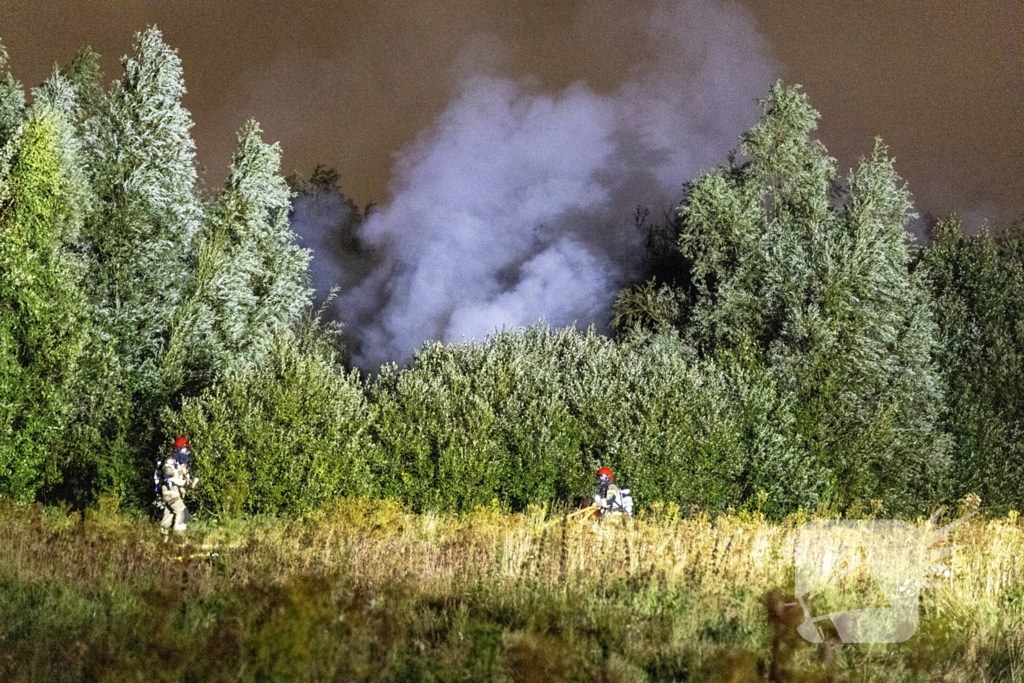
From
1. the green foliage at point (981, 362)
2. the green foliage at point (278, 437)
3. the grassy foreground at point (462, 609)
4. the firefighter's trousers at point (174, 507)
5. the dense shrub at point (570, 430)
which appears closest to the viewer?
the grassy foreground at point (462, 609)

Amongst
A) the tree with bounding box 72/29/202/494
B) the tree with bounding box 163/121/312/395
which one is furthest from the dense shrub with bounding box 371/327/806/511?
the tree with bounding box 72/29/202/494

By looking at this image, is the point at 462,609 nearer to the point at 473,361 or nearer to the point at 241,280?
the point at 473,361

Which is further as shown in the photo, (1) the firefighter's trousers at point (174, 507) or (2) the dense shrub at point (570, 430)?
(2) the dense shrub at point (570, 430)

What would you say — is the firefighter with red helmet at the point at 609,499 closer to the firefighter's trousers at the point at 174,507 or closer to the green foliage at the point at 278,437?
the green foliage at the point at 278,437

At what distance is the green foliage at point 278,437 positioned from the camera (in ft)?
53.7

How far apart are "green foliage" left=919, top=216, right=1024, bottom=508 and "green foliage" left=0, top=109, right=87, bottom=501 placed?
80.4ft

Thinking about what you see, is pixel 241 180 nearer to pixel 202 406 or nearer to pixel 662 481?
pixel 202 406

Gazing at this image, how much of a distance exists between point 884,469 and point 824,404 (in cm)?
267

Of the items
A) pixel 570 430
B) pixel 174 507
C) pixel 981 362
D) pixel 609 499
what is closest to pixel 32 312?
pixel 174 507

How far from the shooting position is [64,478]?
20.0m

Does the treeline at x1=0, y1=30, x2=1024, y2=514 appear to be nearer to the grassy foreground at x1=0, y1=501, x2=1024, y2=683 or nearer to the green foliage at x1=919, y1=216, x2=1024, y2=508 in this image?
the green foliage at x1=919, y1=216, x2=1024, y2=508

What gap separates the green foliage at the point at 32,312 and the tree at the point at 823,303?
1596cm

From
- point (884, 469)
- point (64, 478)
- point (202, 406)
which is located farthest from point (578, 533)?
point (884, 469)

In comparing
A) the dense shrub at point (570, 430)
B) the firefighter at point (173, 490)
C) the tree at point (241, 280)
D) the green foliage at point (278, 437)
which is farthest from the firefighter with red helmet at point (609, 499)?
the tree at point (241, 280)
